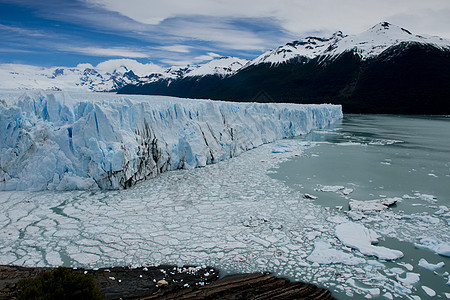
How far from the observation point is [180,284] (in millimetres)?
2896

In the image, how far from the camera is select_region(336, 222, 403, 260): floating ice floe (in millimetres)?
3504

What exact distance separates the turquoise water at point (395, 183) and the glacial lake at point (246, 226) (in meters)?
0.02

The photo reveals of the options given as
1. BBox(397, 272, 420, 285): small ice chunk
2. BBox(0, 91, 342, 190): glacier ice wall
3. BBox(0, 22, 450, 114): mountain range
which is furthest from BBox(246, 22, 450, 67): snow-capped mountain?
BBox(397, 272, 420, 285): small ice chunk

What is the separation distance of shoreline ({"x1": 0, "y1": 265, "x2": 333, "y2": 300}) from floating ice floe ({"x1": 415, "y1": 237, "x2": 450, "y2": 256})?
1795mm

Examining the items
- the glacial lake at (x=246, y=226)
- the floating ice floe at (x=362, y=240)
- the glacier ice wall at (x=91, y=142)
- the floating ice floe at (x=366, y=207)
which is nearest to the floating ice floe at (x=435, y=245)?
the glacial lake at (x=246, y=226)

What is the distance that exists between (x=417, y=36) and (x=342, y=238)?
3376 inches

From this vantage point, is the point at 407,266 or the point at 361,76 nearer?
the point at 407,266

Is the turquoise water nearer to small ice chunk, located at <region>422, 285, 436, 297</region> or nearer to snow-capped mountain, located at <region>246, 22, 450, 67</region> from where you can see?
small ice chunk, located at <region>422, 285, 436, 297</region>

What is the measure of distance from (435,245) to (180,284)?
3.28 meters

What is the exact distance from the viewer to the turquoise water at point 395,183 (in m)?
3.72

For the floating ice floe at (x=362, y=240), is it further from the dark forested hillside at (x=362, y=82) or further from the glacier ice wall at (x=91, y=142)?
the dark forested hillside at (x=362, y=82)

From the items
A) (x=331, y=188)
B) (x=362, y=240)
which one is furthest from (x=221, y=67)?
(x=362, y=240)

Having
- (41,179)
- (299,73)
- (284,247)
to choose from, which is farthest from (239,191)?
(299,73)

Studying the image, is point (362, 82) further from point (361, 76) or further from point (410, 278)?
point (410, 278)
